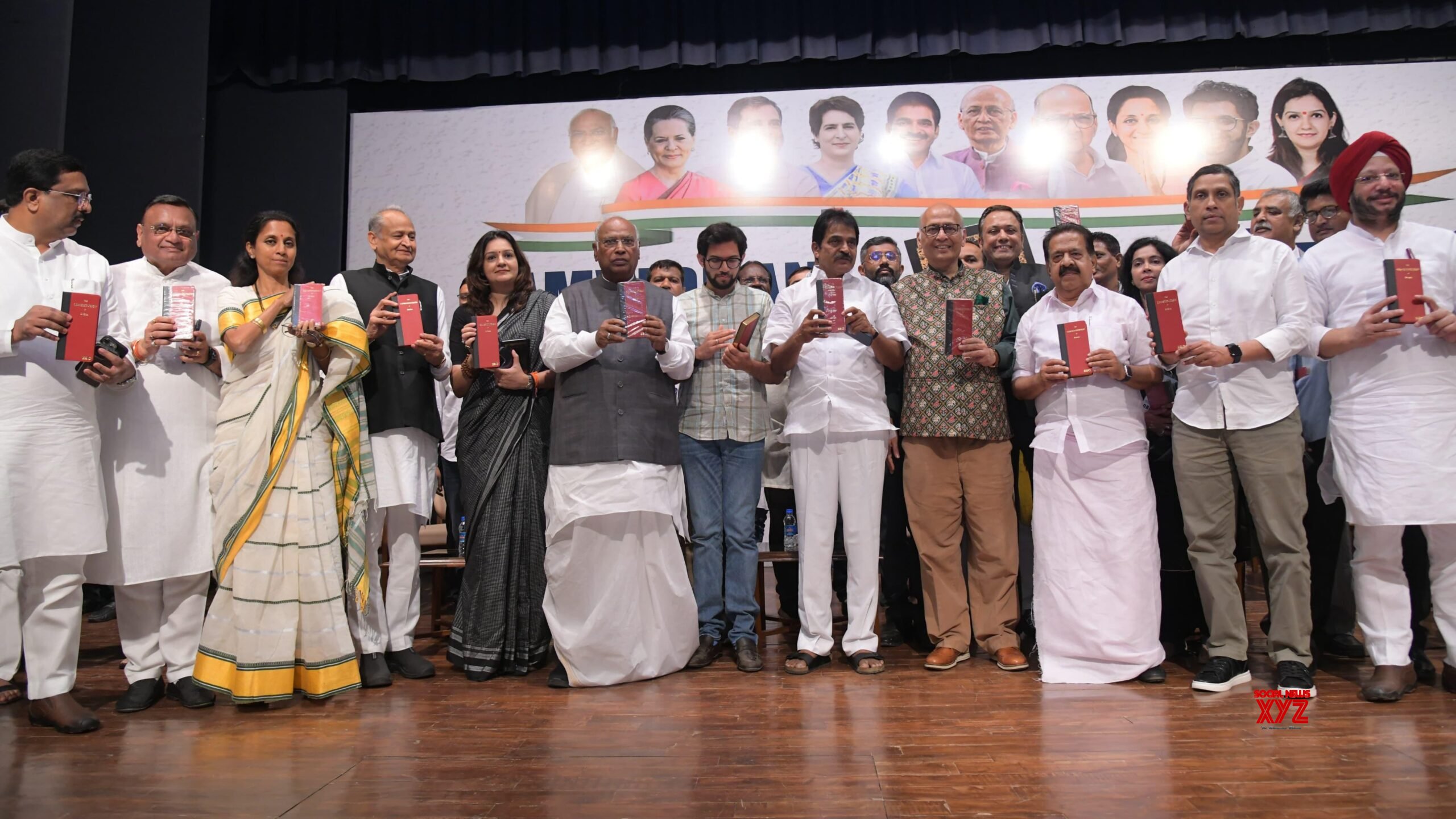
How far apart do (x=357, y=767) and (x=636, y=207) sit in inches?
182

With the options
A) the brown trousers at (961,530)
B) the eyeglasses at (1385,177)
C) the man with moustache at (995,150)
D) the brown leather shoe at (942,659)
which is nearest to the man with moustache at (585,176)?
the man with moustache at (995,150)

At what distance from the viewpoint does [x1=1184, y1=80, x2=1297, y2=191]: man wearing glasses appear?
603 centimetres

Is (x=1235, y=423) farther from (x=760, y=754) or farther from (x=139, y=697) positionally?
(x=139, y=697)

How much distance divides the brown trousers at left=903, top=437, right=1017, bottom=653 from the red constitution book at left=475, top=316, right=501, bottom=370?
5.21 ft

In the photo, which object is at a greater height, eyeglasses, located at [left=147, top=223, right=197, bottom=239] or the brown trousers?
eyeglasses, located at [left=147, top=223, right=197, bottom=239]

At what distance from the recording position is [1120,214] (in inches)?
241

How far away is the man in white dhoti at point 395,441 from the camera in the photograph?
339 cm

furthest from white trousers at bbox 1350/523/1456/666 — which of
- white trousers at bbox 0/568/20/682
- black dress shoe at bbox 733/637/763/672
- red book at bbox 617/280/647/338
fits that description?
white trousers at bbox 0/568/20/682

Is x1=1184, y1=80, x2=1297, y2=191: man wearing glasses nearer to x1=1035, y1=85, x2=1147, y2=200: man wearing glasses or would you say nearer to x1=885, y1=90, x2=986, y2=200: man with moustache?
x1=1035, y1=85, x2=1147, y2=200: man wearing glasses

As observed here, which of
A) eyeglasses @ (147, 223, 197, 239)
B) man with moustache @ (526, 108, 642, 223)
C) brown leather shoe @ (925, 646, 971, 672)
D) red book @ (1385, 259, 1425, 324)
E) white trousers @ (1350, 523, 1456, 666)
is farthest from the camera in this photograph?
man with moustache @ (526, 108, 642, 223)

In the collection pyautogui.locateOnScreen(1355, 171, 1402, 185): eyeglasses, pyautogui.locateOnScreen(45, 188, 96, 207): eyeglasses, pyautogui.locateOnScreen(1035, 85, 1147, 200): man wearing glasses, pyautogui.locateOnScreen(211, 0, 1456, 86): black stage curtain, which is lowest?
pyautogui.locateOnScreen(1355, 171, 1402, 185): eyeglasses

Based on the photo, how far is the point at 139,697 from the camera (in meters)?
3.04

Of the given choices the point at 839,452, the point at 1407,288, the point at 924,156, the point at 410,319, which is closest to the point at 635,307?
the point at 410,319

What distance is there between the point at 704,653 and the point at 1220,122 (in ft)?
16.4
